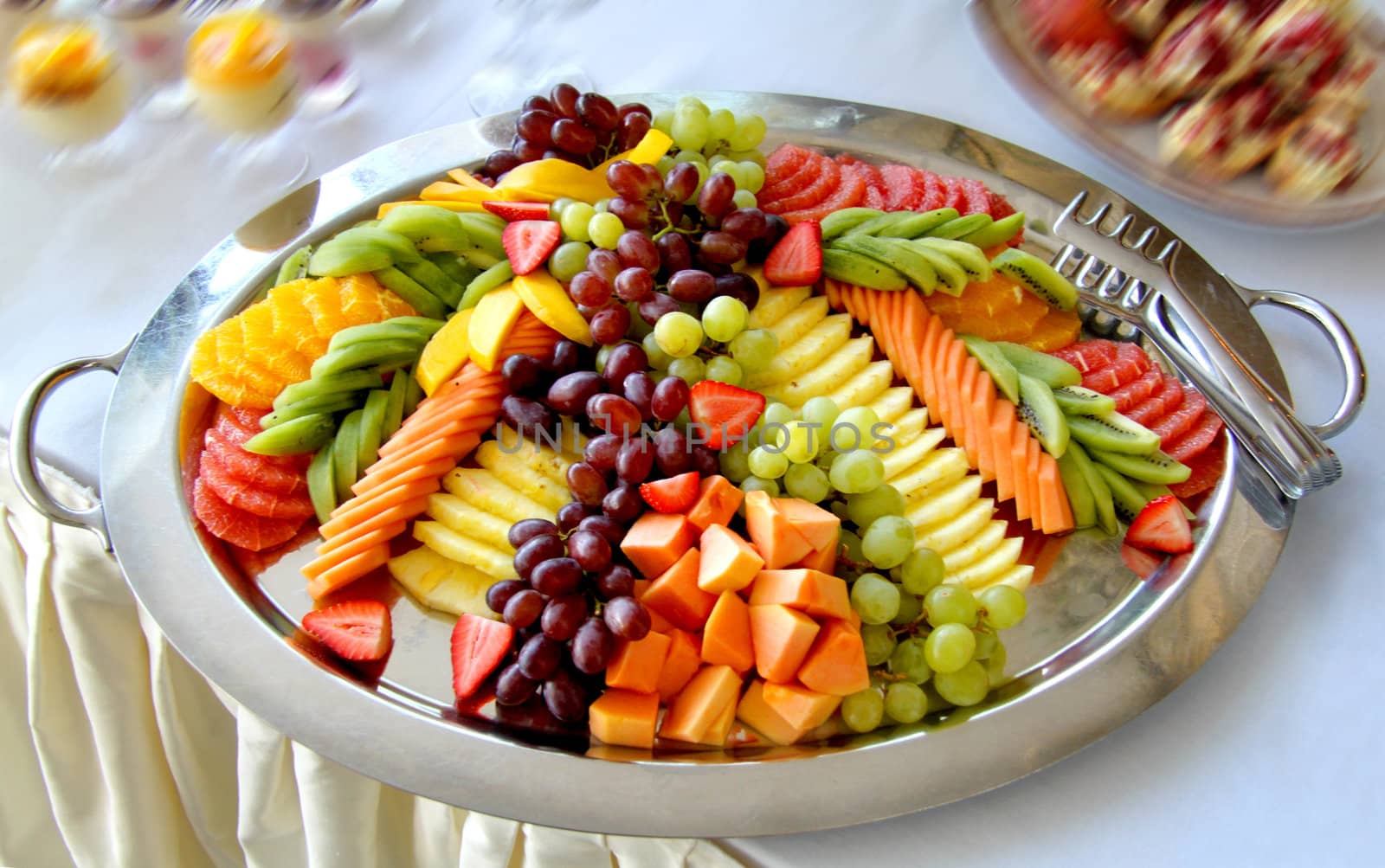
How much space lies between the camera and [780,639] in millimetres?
1033

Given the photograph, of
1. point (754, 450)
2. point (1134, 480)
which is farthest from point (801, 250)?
point (1134, 480)

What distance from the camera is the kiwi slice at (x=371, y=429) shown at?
4.12ft

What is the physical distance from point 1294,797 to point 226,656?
1.27 m

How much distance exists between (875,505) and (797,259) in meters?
0.40

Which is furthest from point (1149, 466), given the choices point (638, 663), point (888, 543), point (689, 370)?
point (638, 663)

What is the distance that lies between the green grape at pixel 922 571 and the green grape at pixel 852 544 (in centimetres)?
5

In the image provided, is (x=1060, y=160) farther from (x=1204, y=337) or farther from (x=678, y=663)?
(x=678, y=663)

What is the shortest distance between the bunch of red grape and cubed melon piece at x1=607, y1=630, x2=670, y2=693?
31.4 inches

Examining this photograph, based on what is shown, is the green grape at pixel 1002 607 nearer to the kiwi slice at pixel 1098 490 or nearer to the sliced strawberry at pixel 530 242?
the kiwi slice at pixel 1098 490

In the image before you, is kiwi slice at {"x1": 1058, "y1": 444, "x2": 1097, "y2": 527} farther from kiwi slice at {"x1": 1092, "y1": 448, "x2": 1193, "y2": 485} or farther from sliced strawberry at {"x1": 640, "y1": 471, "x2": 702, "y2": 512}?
sliced strawberry at {"x1": 640, "y1": 471, "x2": 702, "y2": 512}

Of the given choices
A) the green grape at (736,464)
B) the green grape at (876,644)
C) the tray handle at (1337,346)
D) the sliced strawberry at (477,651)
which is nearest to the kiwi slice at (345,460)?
the sliced strawberry at (477,651)

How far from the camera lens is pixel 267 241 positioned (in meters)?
1.54

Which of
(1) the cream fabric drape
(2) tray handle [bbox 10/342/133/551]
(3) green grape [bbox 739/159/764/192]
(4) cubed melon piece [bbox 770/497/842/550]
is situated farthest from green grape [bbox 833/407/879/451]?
(2) tray handle [bbox 10/342/133/551]

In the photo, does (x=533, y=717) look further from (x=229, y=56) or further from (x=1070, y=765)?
(x=229, y=56)
